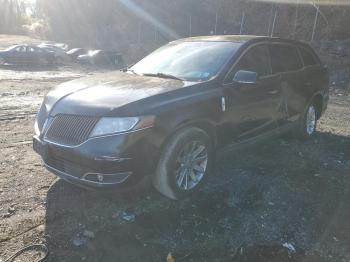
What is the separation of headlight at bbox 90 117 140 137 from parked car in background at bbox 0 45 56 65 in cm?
2228

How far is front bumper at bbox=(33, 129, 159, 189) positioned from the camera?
4.01 m

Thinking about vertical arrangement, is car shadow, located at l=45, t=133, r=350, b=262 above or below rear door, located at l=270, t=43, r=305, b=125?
below

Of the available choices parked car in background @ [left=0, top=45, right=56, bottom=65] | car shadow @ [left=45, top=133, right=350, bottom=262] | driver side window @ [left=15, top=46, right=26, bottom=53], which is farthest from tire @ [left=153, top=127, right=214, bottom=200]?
driver side window @ [left=15, top=46, right=26, bottom=53]

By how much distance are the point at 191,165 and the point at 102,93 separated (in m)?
1.31

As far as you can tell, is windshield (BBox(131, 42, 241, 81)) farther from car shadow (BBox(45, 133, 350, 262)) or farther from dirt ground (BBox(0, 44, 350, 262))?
car shadow (BBox(45, 133, 350, 262))

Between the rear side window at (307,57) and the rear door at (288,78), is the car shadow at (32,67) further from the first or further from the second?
the rear door at (288,78)

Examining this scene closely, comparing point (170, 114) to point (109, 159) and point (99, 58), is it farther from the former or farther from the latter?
point (99, 58)

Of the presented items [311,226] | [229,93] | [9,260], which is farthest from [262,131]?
[9,260]

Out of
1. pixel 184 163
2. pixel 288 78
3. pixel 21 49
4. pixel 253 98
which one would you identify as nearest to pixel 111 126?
pixel 184 163

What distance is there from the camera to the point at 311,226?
4262 millimetres

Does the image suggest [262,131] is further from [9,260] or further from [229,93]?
[9,260]

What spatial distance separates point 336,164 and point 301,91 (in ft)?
4.35

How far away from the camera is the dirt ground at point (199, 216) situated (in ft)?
12.3

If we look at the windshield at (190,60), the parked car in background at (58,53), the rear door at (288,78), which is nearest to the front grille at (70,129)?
the windshield at (190,60)
